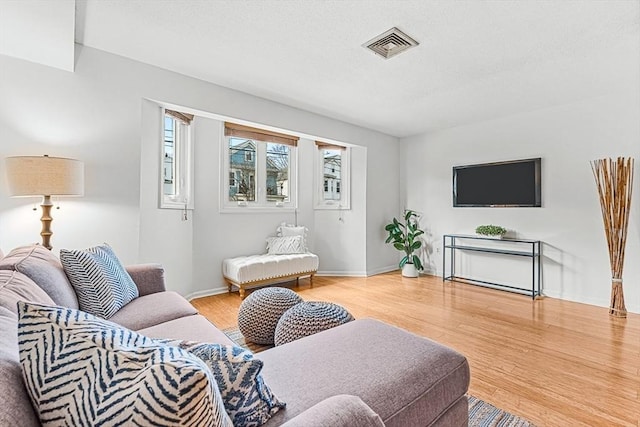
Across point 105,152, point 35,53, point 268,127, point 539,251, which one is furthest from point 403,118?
point 35,53

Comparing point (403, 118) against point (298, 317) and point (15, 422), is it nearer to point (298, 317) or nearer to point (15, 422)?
point (298, 317)

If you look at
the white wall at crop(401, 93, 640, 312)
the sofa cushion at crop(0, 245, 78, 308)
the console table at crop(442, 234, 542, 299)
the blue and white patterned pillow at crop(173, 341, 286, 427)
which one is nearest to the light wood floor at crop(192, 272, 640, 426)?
the console table at crop(442, 234, 542, 299)

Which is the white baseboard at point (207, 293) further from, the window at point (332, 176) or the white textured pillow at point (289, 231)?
the window at point (332, 176)

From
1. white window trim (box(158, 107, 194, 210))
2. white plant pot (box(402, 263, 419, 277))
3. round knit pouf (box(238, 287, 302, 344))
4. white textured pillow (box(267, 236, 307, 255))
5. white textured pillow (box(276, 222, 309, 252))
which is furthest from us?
white plant pot (box(402, 263, 419, 277))

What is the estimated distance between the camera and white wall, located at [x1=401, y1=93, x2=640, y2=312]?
126 inches

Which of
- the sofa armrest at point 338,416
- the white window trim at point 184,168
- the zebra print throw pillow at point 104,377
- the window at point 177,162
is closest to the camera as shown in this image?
the zebra print throw pillow at point 104,377

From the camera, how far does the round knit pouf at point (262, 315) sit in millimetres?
2295

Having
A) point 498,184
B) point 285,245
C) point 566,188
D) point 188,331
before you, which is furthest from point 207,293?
point 566,188

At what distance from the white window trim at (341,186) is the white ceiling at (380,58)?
156 centimetres

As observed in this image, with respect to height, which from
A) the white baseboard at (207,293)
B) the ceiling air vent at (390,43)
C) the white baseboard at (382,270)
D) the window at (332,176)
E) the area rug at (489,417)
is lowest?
the area rug at (489,417)

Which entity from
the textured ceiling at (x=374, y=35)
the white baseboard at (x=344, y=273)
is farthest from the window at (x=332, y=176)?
the textured ceiling at (x=374, y=35)

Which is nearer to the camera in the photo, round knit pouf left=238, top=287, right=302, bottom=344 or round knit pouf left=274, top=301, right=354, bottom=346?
round knit pouf left=274, top=301, right=354, bottom=346

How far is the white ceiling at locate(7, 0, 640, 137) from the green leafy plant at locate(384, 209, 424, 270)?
209cm

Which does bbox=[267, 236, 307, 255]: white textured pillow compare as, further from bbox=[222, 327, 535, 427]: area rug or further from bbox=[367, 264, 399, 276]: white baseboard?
bbox=[222, 327, 535, 427]: area rug
